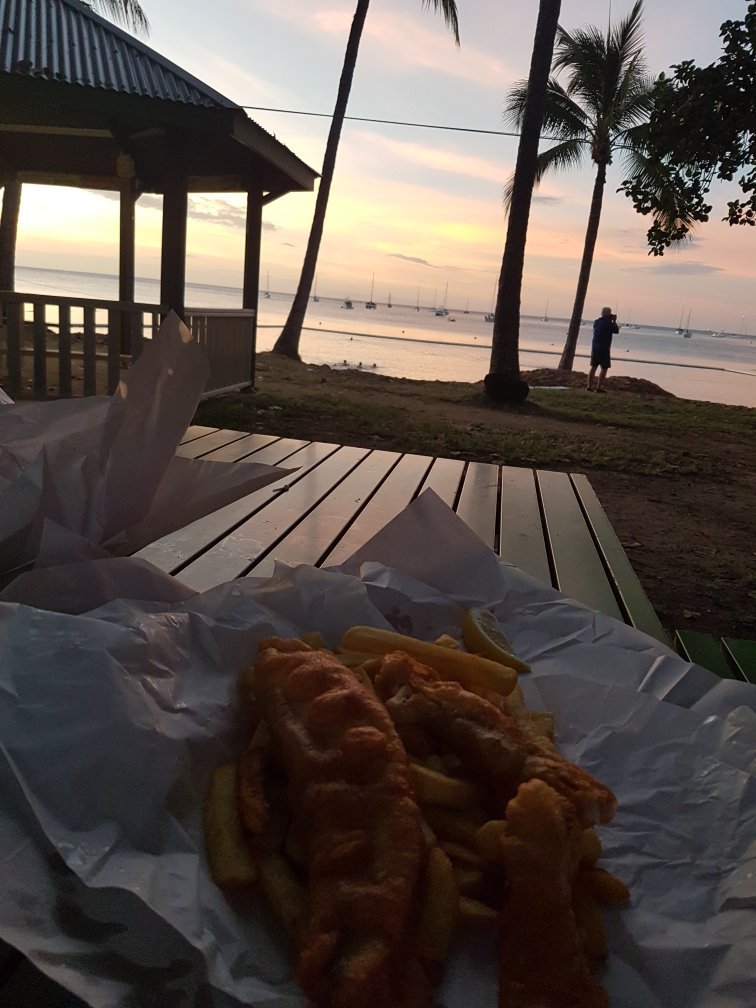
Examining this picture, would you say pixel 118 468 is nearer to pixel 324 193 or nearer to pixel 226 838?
pixel 226 838

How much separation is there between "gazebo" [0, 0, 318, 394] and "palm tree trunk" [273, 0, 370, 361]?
18.0ft

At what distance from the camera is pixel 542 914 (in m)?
0.75

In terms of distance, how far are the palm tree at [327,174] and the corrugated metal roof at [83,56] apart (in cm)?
825

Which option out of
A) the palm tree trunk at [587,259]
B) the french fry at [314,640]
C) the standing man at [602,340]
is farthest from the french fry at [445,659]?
the palm tree trunk at [587,259]

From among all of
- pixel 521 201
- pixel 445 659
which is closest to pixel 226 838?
pixel 445 659

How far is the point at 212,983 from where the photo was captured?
0.71 meters

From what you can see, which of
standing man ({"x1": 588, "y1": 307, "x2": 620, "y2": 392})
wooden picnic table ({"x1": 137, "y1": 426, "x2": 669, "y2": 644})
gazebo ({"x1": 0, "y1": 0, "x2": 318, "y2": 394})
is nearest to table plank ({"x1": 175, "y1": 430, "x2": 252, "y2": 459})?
wooden picnic table ({"x1": 137, "y1": 426, "x2": 669, "y2": 644})

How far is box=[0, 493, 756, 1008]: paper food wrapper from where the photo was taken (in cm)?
74

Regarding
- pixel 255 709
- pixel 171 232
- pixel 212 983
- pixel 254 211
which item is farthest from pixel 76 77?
pixel 212 983

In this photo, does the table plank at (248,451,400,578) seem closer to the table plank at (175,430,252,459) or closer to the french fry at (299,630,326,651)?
the french fry at (299,630,326,651)

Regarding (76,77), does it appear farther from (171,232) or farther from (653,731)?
(653,731)

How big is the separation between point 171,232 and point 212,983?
7760 millimetres

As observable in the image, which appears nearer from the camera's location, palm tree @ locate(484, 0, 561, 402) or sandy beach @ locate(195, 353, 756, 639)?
sandy beach @ locate(195, 353, 756, 639)

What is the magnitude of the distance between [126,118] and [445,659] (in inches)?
262
